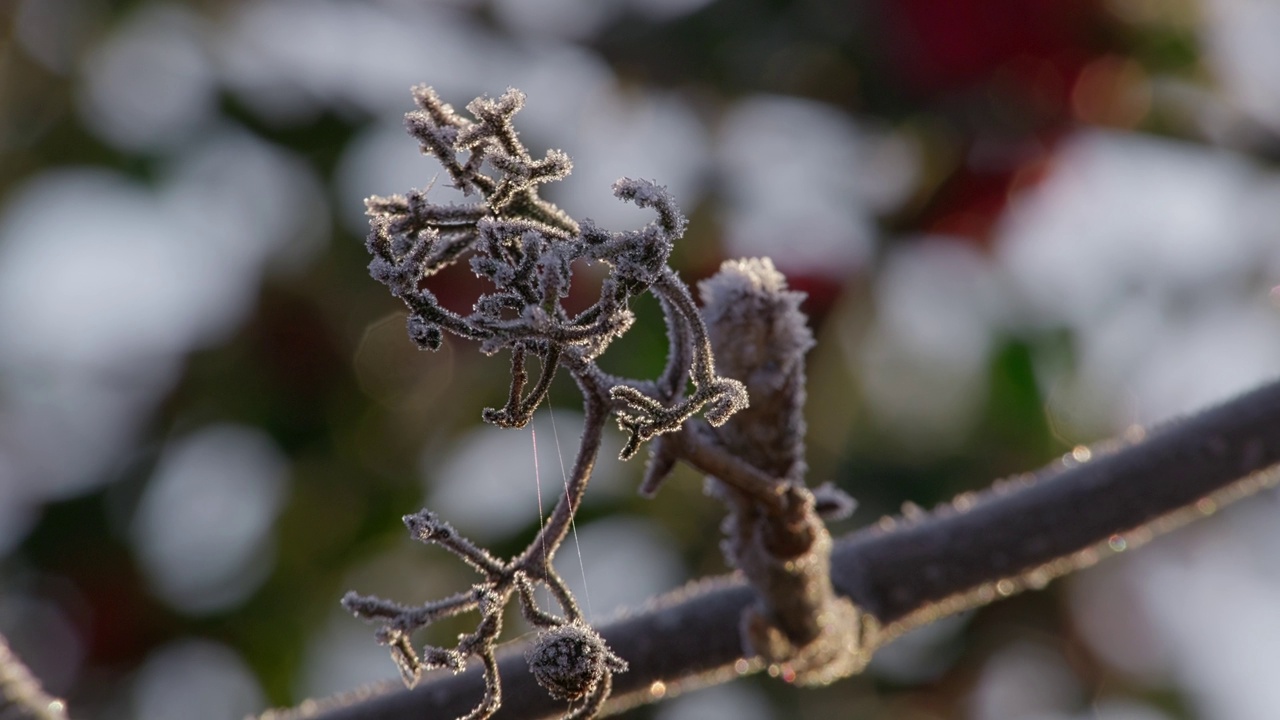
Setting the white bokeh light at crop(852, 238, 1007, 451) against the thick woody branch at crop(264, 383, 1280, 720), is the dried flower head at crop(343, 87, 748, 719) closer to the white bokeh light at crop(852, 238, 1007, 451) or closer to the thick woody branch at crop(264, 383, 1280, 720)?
the thick woody branch at crop(264, 383, 1280, 720)

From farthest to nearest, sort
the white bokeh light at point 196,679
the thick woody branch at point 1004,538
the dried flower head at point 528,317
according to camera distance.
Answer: the white bokeh light at point 196,679, the thick woody branch at point 1004,538, the dried flower head at point 528,317

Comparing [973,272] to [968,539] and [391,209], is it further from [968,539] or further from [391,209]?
[391,209]

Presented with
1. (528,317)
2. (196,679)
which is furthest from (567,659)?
(196,679)

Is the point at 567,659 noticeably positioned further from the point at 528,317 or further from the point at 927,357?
the point at 927,357

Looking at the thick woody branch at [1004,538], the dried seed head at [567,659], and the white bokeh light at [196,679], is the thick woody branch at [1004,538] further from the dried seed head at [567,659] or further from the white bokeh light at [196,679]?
the white bokeh light at [196,679]

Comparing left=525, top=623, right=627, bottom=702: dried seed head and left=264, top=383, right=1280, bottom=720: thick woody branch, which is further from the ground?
left=264, top=383, right=1280, bottom=720: thick woody branch

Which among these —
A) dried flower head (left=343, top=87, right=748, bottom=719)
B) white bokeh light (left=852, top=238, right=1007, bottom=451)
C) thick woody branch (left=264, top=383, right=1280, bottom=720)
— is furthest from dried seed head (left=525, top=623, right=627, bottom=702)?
white bokeh light (left=852, top=238, right=1007, bottom=451)

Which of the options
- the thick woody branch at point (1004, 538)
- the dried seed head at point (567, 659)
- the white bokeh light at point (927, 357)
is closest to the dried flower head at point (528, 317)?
the dried seed head at point (567, 659)

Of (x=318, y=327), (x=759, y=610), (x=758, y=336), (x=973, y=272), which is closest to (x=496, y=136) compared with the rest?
(x=758, y=336)
